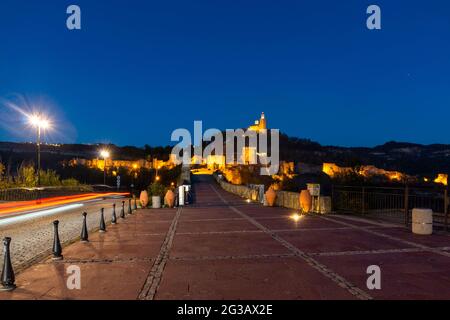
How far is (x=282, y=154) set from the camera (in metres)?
192

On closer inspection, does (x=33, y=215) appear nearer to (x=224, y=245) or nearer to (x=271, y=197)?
(x=224, y=245)

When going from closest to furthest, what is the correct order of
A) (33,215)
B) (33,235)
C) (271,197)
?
(33,235) < (33,215) < (271,197)

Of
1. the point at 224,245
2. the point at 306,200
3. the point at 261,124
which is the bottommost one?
the point at 224,245

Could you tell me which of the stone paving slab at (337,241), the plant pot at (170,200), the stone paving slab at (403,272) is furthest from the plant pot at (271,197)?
the stone paving slab at (403,272)

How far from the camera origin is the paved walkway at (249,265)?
6238 millimetres

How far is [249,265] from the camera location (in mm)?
8102

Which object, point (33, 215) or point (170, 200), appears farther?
point (170, 200)

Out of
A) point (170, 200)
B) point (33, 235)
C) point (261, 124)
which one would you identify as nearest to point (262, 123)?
point (261, 124)

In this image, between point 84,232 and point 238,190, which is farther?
point 238,190

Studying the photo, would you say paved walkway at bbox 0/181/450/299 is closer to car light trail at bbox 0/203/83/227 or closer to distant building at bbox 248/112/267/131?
car light trail at bbox 0/203/83/227

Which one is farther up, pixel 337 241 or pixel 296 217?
pixel 337 241
